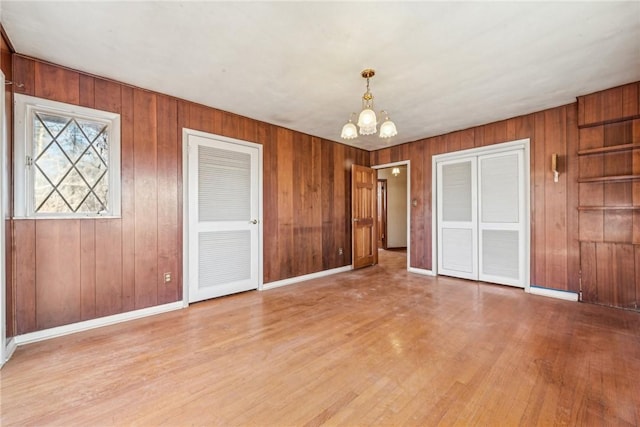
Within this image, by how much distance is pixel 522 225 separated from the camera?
13.1ft

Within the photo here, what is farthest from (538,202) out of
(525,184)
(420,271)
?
(420,271)

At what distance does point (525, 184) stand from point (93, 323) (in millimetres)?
5701

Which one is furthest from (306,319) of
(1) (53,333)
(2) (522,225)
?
(2) (522,225)

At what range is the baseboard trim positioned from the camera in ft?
11.6

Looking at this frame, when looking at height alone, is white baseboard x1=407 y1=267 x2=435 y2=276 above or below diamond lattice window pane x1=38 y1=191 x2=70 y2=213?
below

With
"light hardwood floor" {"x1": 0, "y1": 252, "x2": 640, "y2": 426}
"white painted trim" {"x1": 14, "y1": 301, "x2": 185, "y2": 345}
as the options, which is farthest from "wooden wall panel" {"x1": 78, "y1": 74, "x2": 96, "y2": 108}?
"light hardwood floor" {"x1": 0, "y1": 252, "x2": 640, "y2": 426}

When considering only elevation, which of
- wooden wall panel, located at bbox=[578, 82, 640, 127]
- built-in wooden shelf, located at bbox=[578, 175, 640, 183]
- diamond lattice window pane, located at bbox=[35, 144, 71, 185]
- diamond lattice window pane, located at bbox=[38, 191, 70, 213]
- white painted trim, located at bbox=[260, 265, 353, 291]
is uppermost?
wooden wall panel, located at bbox=[578, 82, 640, 127]

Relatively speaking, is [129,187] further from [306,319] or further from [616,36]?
[616,36]

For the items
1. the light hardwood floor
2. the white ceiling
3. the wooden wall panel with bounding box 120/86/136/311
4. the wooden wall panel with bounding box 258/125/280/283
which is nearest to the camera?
the light hardwood floor

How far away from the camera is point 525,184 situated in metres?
3.98

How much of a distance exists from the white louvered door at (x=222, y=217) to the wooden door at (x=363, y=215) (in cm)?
211

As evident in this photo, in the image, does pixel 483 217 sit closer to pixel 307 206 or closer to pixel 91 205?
pixel 307 206

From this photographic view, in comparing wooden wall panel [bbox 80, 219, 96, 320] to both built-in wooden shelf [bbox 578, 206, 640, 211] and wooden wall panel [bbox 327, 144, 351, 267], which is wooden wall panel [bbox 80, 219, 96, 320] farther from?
built-in wooden shelf [bbox 578, 206, 640, 211]

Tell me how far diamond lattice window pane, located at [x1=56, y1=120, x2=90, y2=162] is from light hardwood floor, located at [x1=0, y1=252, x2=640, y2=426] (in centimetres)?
178
